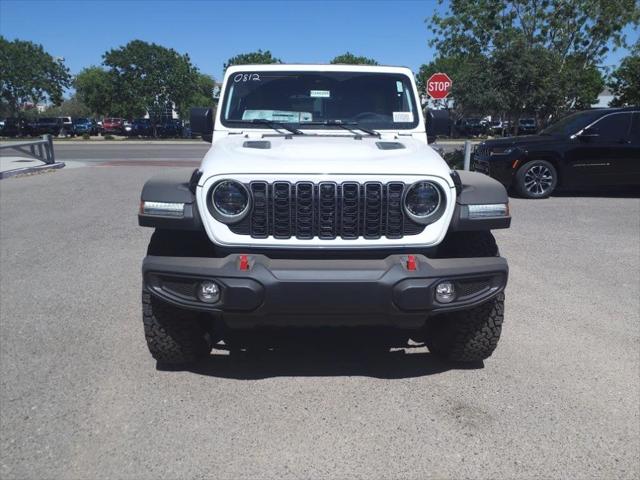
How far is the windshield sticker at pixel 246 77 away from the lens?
458cm

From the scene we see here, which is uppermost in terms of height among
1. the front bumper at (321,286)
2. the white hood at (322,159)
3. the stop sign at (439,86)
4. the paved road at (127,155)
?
the stop sign at (439,86)

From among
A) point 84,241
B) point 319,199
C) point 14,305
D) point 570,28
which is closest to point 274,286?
point 319,199

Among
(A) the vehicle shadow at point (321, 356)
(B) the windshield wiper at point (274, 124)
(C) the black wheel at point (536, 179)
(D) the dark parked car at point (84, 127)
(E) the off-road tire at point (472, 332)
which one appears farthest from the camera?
(D) the dark parked car at point (84, 127)

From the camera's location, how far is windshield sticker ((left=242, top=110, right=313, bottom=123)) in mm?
4434

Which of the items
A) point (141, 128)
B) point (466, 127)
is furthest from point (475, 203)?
point (141, 128)

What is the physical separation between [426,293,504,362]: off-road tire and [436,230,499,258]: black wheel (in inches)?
11.0

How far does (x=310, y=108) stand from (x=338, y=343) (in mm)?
1814

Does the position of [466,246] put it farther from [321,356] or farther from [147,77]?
[147,77]

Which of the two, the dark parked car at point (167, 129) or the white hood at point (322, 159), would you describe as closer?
the white hood at point (322, 159)

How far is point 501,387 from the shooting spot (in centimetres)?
354

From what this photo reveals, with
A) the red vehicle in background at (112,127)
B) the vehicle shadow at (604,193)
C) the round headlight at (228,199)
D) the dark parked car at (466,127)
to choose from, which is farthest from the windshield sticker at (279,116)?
the red vehicle in background at (112,127)

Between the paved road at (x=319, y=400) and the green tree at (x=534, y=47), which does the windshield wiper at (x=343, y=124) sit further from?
the green tree at (x=534, y=47)

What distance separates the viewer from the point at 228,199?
3.17m

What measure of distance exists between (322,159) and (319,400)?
1.40 meters
